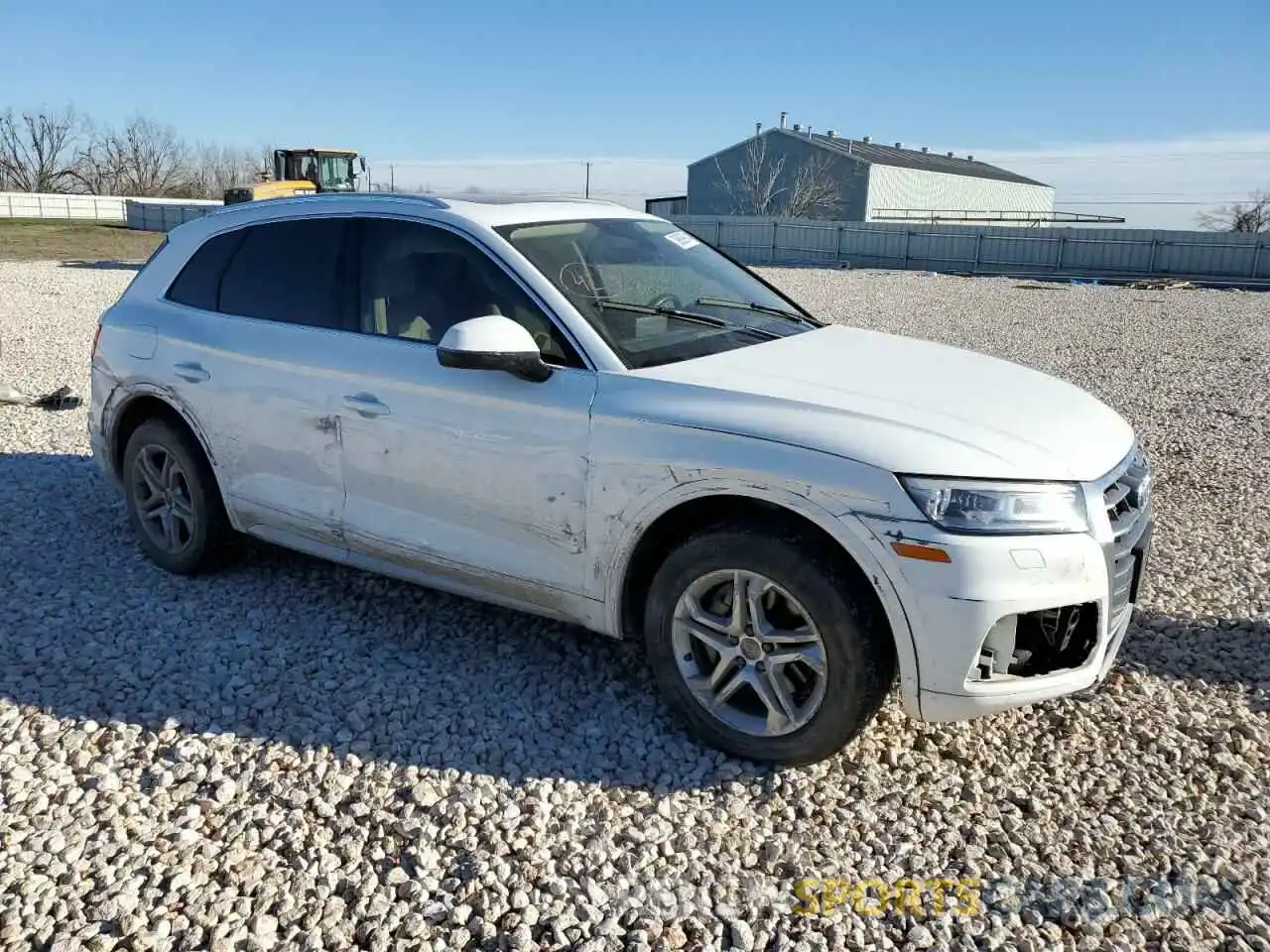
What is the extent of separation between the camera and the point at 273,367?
425cm

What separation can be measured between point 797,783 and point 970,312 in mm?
17622

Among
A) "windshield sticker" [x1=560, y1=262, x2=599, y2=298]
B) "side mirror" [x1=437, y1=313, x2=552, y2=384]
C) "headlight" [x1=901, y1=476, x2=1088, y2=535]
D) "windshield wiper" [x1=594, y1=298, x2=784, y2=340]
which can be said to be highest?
"windshield sticker" [x1=560, y1=262, x2=599, y2=298]

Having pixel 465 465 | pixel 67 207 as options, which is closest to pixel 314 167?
pixel 465 465

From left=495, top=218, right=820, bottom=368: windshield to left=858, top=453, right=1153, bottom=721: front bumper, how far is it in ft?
3.95

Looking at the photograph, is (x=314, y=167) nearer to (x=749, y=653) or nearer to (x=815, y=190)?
(x=815, y=190)

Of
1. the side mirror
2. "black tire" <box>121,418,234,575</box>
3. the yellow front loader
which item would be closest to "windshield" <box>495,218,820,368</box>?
the side mirror

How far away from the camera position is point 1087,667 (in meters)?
3.13

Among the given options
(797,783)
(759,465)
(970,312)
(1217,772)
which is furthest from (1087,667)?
(970,312)

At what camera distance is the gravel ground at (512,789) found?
8.86 feet

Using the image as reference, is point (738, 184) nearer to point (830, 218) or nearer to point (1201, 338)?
point (830, 218)

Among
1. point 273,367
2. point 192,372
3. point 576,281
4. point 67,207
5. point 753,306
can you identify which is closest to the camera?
point 576,281

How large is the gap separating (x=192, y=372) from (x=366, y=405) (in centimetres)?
118

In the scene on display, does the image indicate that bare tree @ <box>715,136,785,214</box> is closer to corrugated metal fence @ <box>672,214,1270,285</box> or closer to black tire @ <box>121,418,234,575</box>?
corrugated metal fence @ <box>672,214,1270,285</box>

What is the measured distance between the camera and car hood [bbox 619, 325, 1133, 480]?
296 centimetres
